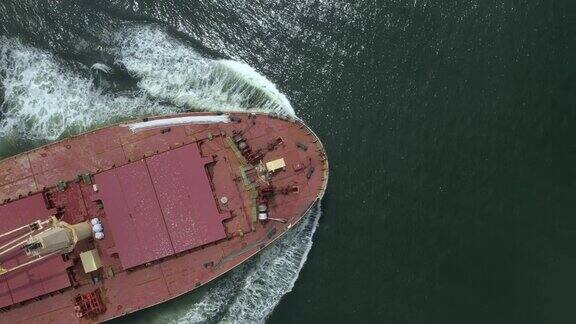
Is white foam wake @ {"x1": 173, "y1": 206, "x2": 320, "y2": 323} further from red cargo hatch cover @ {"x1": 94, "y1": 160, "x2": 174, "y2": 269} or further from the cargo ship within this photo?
red cargo hatch cover @ {"x1": 94, "y1": 160, "x2": 174, "y2": 269}

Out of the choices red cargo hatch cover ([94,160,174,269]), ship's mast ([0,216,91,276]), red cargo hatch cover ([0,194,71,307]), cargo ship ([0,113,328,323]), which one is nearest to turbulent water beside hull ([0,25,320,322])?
cargo ship ([0,113,328,323])

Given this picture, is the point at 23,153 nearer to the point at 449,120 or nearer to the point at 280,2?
the point at 280,2

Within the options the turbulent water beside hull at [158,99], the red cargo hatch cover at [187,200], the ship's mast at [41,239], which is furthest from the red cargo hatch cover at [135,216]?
the turbulent water beside hull at [158,99]

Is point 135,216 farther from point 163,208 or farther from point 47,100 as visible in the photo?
point 47,100

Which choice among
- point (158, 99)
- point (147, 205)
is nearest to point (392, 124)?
point (158, 99)

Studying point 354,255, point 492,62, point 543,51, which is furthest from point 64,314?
point 543,51

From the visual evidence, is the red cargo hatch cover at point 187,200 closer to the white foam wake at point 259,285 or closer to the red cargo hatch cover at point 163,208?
the red cargo hatch cover at point 163,208
